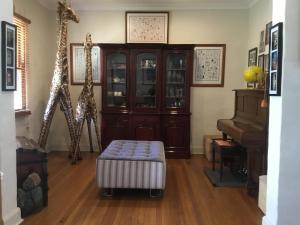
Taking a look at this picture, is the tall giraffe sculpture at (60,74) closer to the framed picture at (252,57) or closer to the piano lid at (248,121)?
the piano lid at (248,121)

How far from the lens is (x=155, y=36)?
580 centimetres

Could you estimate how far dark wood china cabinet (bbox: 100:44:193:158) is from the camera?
555 centimetres

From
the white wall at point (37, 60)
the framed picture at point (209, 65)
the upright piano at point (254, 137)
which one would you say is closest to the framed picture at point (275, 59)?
the upright piano at point (254, 137)

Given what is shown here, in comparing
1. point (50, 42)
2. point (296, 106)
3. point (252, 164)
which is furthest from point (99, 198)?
point (50, 42)

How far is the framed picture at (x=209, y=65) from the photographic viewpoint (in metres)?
5.83

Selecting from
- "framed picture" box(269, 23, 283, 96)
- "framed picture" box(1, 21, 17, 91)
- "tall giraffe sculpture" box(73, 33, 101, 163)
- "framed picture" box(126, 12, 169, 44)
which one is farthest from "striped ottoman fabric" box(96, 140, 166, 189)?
"framed picture" box(126, 12, 169, 44)

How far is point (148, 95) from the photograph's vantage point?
564 centimetres

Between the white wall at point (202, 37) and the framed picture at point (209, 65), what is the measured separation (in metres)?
0.10

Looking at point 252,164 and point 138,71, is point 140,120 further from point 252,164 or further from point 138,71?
point 252,164

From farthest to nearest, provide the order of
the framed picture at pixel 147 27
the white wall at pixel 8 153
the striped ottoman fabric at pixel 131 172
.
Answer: the framed picture at pixel 147 27, the striped ottoman fabric at pixel 131 172, the white wall at pixel 8 153

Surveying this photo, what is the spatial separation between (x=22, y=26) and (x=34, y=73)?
859mm

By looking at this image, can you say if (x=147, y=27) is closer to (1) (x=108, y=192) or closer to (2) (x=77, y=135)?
(2) (x=77, y=135)

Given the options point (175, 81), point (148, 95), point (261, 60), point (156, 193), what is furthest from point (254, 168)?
point (148, 95)

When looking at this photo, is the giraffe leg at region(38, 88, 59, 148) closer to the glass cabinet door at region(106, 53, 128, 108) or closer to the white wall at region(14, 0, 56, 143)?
the white wall at region(14, 0, 56, 143)
